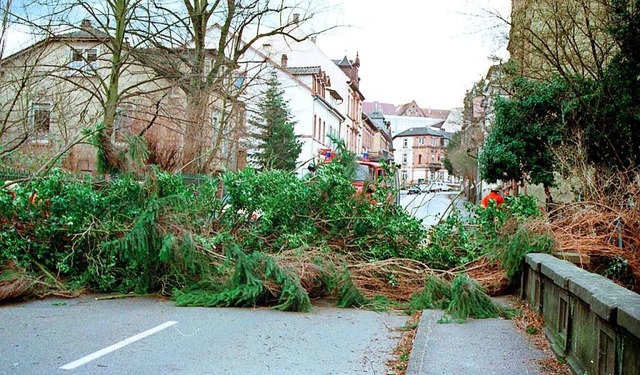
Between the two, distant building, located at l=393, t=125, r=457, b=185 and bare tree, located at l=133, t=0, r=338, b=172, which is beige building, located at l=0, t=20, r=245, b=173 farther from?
distant building, located at l=393, t=125, r=457, b=185

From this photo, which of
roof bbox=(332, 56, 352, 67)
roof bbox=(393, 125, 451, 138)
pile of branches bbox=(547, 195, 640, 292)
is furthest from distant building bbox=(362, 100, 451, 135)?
pile of branches bbox=(547, 195, 640, 292)

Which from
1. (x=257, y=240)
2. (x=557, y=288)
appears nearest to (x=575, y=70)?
(x=257, y=240)

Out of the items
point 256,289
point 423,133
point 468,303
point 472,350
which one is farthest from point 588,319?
point 423,133

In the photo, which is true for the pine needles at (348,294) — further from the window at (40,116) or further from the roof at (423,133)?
the roof at (423,133)

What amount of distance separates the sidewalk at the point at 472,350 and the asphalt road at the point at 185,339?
0.43 metres

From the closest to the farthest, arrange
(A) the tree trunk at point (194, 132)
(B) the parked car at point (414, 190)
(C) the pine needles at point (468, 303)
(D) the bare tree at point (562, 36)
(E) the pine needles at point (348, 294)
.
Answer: (C) the pine needles at point (468, 303) → (E) the pine needles at point (348, 294) → (B) the parked car at point (414, 190) → (D) the bare tree at point (562, 36) → (A) the tree trunk at point (194, 132)

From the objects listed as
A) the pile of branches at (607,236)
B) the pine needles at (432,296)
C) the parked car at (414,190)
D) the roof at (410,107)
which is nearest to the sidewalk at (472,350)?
the pine needles at (432,296)

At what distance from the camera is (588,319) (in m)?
5.46

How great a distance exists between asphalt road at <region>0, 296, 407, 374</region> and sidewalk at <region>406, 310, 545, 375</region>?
433 mm

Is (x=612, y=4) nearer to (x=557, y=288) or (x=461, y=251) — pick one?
(x=461, y=251)

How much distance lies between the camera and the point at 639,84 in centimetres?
1281

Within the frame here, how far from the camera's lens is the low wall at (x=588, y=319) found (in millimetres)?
4395

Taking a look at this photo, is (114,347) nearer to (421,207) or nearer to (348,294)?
(348,294)

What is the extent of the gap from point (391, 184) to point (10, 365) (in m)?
7.77
